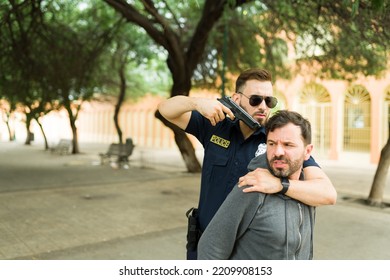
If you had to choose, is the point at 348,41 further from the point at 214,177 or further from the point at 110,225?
the point at 214,177

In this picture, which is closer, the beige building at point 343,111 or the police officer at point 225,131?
the police officer at point 225,131

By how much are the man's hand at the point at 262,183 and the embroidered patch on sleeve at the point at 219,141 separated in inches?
21.0

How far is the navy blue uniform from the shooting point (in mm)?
2117

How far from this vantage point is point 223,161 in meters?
2.15

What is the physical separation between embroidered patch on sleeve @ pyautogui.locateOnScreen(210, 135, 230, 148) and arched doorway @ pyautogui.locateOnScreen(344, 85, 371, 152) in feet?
52.5

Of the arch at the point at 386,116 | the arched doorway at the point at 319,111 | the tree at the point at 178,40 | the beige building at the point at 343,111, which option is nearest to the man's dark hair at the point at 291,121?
the tree at the point at 178,40

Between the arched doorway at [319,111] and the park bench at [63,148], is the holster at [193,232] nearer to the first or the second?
the arched doorway at [319,111]

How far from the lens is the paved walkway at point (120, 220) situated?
4980mm

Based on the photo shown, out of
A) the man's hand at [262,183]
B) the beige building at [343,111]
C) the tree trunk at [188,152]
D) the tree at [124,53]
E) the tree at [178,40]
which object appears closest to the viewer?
the man's hand at [262,183]

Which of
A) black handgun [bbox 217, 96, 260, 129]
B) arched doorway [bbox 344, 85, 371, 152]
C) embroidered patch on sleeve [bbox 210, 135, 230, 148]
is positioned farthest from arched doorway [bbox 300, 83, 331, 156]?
black handgun [bbox 217, 96, 260, 129]

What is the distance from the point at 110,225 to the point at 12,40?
5842 millimetres

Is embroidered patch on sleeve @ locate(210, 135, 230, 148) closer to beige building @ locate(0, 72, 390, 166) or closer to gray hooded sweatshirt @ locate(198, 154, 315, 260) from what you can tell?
gray hooded sweatshirt @ locate(198, 154, 315, 260)

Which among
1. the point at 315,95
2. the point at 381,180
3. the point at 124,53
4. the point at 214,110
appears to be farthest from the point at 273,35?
the point at 214,110
